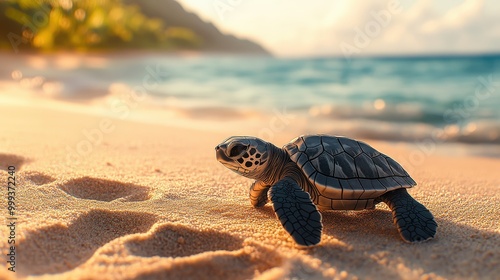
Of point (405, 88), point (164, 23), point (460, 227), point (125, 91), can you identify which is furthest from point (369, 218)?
point (164, 23)

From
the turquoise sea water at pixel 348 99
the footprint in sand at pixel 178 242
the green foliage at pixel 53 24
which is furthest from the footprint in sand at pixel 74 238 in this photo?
the green foliage at pixel 53 24

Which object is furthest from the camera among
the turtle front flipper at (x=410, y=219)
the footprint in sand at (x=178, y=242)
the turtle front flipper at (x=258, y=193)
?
the turtle front flipper at (x=258, y=193)

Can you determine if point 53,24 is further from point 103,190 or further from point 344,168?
point 344,168

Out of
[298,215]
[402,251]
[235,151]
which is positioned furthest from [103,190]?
[402,251]

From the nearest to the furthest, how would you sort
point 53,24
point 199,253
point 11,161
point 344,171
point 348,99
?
point 199,253
point 344,171
point 11,161
point 348,99
point 53,24

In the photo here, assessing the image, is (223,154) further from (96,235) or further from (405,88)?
(405,88)

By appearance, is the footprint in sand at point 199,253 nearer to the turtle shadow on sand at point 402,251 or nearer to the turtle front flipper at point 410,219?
the turtle shadow on sand at point 402,251

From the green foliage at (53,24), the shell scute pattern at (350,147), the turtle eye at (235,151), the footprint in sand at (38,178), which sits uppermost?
the green foliage at (53,24)
